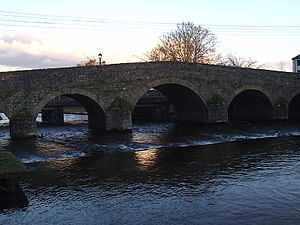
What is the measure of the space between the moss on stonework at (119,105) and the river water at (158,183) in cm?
470

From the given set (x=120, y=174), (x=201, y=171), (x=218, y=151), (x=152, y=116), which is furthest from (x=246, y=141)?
(x=152, y=116)

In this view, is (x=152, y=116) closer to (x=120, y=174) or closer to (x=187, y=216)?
(x=120, y=174)

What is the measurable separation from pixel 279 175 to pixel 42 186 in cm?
810

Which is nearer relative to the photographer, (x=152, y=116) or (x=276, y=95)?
(x=276, y=95)

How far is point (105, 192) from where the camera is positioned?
10523 millimetres

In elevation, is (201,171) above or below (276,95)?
below

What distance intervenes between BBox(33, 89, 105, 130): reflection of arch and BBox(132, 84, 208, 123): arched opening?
6.24 m

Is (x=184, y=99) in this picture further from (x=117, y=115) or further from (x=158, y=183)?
(x=158, y=183)

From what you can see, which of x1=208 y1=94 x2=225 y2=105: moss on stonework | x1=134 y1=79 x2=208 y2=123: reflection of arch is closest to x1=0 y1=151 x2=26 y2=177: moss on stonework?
x1=134 y1=79 x2=208 y2=123: reflection of arch

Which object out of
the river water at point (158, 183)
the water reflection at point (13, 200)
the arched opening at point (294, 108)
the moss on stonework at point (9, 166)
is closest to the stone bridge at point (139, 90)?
the arched opening at point (294, 108)

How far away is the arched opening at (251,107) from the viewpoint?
3350 cm

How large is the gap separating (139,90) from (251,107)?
15439mm

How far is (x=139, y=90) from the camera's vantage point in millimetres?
25750

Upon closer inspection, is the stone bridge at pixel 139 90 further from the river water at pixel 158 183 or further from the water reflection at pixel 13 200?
the water reflection at pixel 13 200
